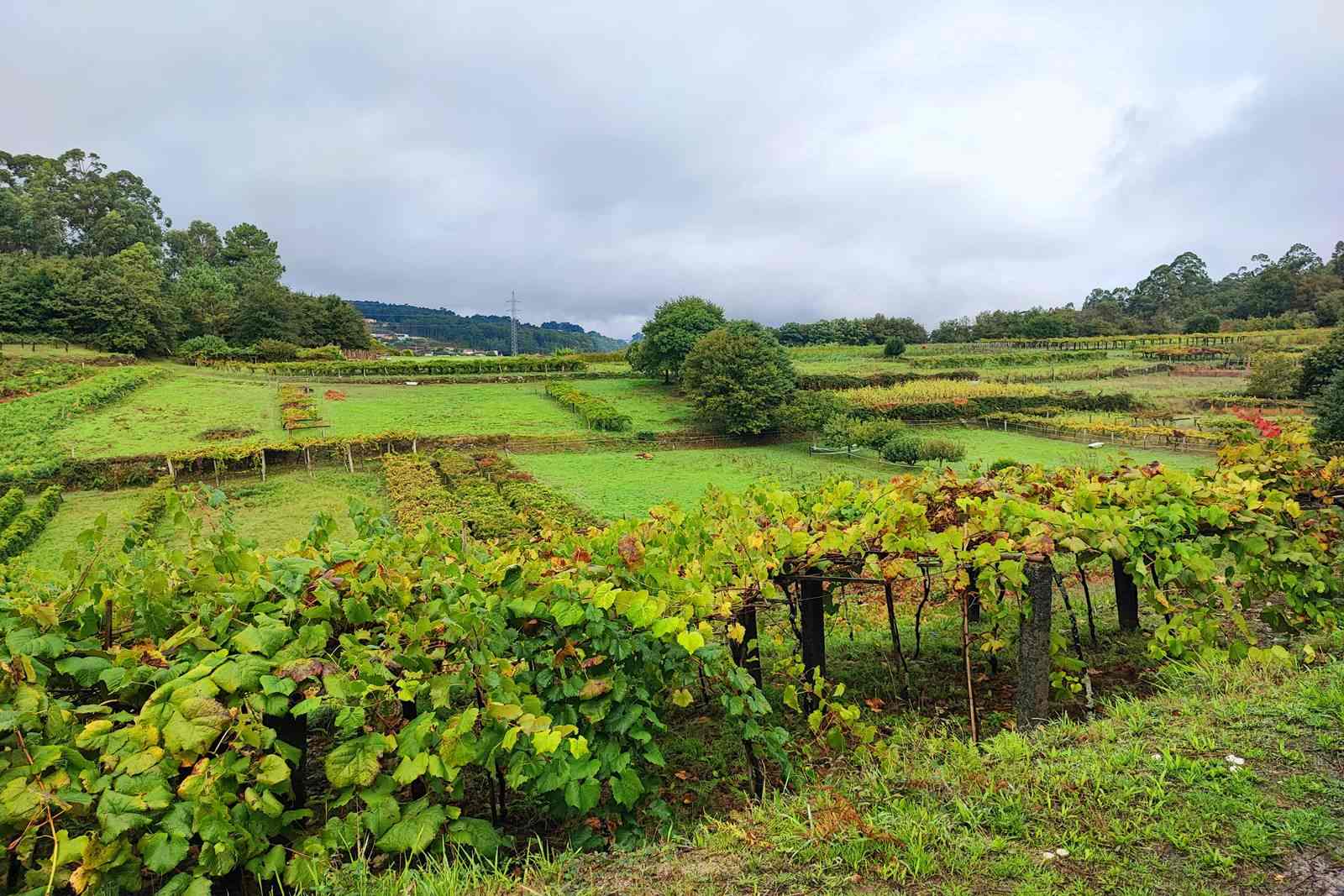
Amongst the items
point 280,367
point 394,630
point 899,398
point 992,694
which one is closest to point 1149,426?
point 899,398

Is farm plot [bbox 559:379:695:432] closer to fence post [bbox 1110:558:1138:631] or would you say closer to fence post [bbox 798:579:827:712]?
fence post [bbox 1110:558:1138:631]

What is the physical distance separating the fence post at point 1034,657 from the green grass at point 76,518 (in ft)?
52.5

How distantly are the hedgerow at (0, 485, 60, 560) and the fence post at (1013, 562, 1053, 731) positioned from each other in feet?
57.8

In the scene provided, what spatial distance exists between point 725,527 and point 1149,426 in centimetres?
2778

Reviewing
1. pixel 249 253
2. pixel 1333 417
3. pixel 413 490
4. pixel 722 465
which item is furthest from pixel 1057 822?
pixel 249 253

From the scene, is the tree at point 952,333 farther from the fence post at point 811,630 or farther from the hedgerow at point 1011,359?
the fence post at point 811,630

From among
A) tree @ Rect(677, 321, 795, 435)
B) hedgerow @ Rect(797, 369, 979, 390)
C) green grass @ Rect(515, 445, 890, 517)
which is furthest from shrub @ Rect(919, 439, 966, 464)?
hedgerow @ Rect(797, 369, 979, 390)

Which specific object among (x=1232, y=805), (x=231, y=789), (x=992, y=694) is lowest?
(x=992, y=694)

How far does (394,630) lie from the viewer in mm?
2479

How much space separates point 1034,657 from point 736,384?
2520 cm

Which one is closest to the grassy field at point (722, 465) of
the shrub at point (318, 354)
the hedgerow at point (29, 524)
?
the hedgerow at point (29, 524)

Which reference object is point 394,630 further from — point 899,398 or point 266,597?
point 899,398

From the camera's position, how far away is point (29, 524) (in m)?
14.9

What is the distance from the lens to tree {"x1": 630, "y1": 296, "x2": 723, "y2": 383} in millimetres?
37125
